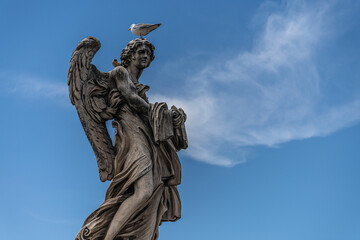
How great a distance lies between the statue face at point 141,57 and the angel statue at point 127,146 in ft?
0.78

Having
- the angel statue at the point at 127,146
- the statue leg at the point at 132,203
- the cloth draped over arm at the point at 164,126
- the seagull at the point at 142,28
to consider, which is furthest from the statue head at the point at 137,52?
the statue leg at the point at 132,203

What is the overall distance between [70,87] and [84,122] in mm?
545

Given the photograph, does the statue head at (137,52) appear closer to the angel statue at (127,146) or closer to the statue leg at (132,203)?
the angel statue at (127,146)

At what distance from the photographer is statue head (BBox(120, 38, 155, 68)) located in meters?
8.57

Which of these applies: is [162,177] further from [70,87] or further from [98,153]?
[70,87]

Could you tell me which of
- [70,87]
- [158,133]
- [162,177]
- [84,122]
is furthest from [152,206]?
[70,87]

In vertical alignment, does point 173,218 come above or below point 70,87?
below

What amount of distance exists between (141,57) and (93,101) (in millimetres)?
1082

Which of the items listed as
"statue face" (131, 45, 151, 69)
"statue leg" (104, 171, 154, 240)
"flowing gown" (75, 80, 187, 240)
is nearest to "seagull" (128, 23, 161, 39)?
"statue face" (131, 45, 151, 69)

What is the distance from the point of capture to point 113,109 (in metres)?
8.13

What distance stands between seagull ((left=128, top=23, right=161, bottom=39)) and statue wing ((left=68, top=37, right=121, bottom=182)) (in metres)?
0.81

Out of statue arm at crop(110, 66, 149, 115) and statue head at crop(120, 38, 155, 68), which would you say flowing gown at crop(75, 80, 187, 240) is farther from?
statue head at crop(120, 38, 155, 68)

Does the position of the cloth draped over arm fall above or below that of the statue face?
below

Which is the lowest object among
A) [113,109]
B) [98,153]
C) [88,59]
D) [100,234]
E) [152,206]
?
[100,234]
